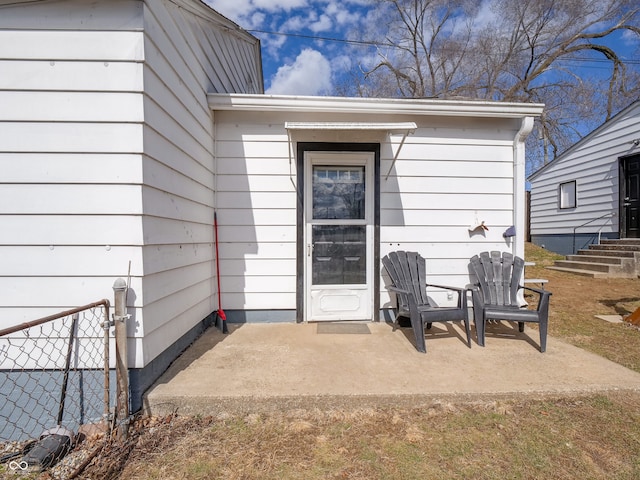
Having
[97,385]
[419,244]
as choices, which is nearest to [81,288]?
[97,385]

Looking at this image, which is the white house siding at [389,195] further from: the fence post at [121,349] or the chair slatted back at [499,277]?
the fence post at [121,349]

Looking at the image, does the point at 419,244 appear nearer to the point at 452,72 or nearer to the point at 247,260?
the point at 247,260

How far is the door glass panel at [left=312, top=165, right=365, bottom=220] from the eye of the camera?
11.3 ft

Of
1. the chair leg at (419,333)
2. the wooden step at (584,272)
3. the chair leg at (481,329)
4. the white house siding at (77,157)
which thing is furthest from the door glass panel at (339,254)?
the wooden step at (584,272)

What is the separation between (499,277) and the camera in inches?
127

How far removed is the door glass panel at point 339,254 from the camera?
343 centimetres

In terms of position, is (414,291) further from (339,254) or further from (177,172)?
(177,172)

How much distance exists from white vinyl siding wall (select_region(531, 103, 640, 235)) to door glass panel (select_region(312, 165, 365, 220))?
23.7 ft

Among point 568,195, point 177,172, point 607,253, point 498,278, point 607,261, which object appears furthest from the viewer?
point 568,195

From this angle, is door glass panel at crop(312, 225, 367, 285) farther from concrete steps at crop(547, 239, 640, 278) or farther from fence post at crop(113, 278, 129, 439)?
concrete steps at crop(547, 239, 640, 278)

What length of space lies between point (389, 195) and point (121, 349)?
2791 millimetres

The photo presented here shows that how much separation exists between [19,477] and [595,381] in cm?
342

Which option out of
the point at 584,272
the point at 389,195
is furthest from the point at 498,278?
the point at 584,272

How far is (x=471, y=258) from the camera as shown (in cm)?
343
